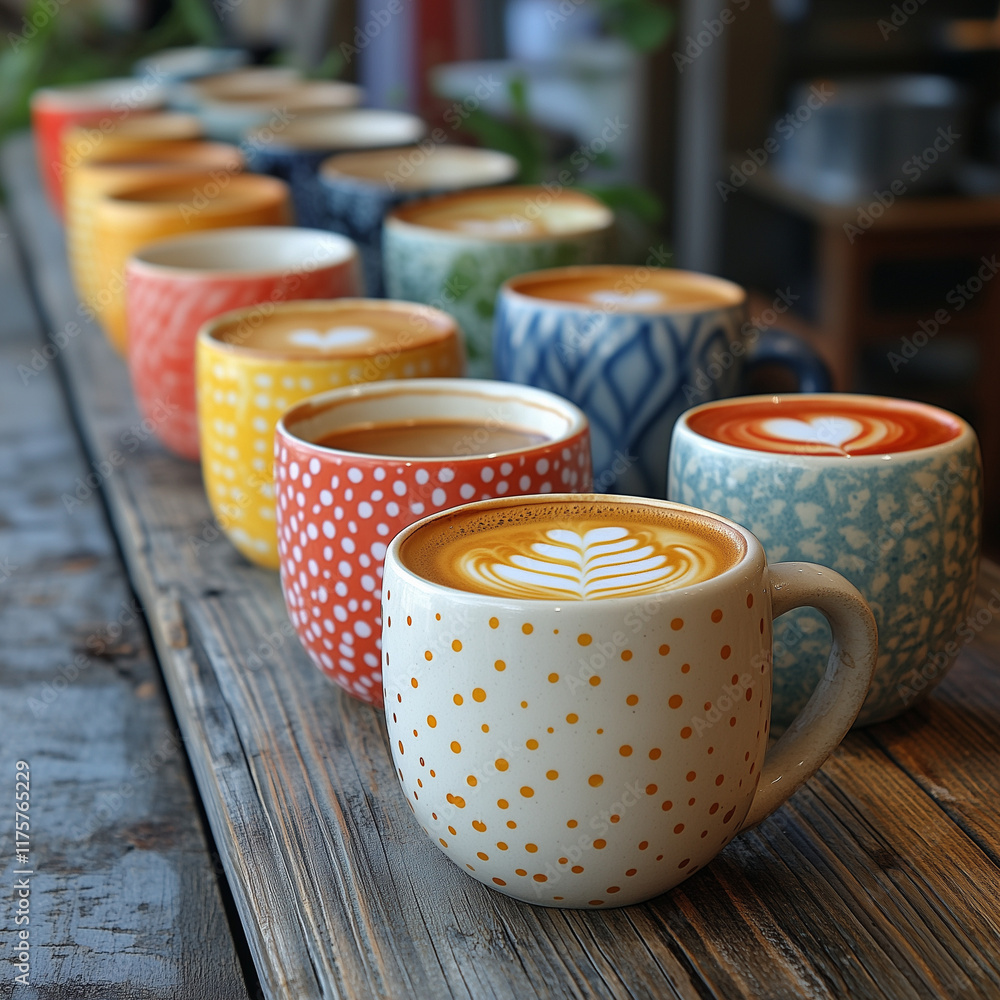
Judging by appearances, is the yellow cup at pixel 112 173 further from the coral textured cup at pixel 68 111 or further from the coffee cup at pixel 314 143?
the coral textured cup at pixel 68 111

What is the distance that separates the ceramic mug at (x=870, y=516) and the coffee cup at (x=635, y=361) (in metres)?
0.16

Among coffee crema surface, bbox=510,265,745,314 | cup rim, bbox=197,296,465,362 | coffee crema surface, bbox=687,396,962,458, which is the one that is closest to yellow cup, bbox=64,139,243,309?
cup rim, bbox=197,296,465,362

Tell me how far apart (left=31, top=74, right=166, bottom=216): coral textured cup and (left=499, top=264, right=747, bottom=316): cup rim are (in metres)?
1.06

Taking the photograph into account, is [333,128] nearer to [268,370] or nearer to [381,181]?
[381,181]

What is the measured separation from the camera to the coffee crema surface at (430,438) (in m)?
0.66

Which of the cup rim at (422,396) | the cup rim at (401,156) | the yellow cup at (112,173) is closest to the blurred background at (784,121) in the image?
the yellow cup at (112,173)

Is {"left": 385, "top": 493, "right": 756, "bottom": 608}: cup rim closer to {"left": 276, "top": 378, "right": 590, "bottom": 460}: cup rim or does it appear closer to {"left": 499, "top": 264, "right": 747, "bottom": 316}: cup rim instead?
{"left": 276, "top": 378, "right": 590, "bottom": 460}: cup rim

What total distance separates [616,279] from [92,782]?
49 cm

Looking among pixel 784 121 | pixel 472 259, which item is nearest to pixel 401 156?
pixel 472 259

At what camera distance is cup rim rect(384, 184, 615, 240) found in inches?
36.8

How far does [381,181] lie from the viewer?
1.16 metres

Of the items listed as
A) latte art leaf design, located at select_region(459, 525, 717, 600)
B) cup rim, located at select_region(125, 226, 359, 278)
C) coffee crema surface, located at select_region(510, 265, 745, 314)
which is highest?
cup rim, located at select_region(125, 226, 359, 278)

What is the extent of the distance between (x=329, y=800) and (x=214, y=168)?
0.92m

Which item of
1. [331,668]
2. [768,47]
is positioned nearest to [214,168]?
[331,668]
